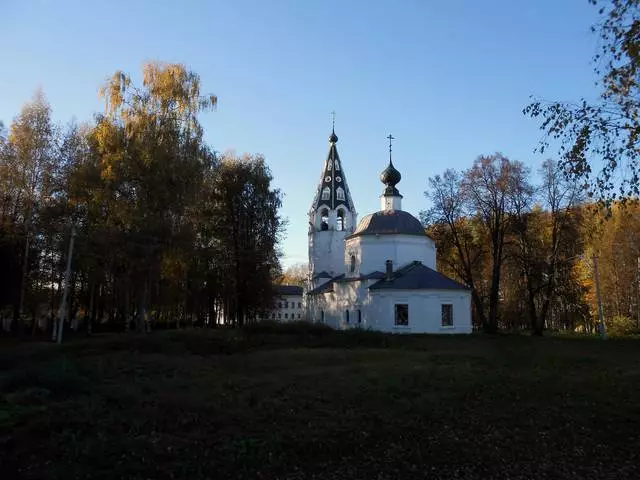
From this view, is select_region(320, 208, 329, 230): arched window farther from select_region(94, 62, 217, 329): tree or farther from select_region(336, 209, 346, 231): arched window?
select_region(94, 62, 217, 329): tree

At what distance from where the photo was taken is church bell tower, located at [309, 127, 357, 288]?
52.1 meters

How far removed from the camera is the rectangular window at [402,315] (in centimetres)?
3572

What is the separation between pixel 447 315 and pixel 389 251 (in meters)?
6.23

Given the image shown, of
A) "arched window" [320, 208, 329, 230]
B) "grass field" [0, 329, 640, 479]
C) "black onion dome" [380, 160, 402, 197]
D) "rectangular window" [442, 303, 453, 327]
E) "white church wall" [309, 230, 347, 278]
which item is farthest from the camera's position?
"arched window" [320, 208, 329, 230]

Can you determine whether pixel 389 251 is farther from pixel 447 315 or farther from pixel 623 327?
pixel 623 327

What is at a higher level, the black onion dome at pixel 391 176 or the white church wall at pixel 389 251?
the black onion dome at pixel 391 176

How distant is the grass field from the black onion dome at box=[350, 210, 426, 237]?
883 inches

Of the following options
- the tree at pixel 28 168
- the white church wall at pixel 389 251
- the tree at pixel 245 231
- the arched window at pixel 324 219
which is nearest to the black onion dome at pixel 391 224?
the white church wall at pixel 389 251

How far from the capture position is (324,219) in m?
52.9

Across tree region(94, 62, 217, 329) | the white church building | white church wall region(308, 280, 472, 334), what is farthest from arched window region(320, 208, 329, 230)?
tree region(94, 62, 217, 329)

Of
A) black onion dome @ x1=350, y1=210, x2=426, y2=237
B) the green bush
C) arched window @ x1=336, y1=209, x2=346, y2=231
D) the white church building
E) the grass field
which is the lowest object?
the grass field

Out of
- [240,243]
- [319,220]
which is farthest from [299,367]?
[319,220]

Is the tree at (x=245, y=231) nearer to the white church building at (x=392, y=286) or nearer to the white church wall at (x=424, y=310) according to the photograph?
the white church building at (x=392, y=286)

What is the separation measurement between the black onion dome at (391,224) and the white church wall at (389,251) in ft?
1.16
